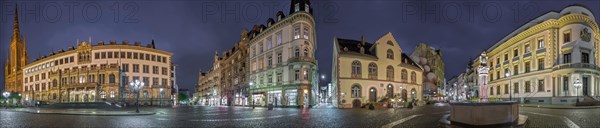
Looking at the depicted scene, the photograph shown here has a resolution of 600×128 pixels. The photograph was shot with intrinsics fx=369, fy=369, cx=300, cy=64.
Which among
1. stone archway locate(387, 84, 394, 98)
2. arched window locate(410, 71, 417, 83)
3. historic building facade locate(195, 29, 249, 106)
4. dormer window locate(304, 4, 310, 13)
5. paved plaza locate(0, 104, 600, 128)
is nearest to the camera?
paved plaza locate(0, 104, 600, 128)

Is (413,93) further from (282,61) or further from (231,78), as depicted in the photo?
(231,78)

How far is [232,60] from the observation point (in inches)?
2958

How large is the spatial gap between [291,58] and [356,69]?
825 centimetres

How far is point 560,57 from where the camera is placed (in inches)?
1702

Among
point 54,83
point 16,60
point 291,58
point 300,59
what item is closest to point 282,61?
point 291,58

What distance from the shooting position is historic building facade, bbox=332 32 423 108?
148 feet

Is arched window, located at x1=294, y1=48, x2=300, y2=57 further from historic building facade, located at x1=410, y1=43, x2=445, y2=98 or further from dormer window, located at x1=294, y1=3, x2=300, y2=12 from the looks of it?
historic building facade, located at x1=410, y1=43, x2=445, y2=98

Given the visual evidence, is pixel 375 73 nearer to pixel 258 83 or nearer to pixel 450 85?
pixel 258 83

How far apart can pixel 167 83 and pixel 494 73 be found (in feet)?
203

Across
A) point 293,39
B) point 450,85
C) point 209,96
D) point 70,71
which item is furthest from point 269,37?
point 450,85

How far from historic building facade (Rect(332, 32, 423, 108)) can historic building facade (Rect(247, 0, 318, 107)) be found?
372cm

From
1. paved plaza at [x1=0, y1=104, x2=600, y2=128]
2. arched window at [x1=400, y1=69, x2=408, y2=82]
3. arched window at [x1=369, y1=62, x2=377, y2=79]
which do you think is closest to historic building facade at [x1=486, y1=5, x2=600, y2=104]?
arched window at [x1=400, y1=69, x2=408, y2=82]

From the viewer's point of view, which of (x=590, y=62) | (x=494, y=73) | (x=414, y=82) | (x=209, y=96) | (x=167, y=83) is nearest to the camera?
(x=590, y=62)

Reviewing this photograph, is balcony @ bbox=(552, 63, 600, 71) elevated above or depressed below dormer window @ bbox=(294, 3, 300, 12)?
below
